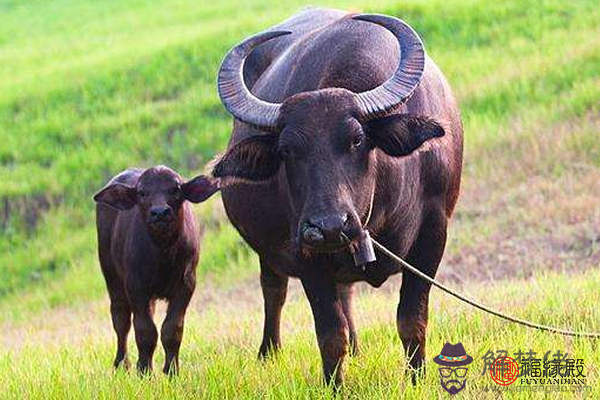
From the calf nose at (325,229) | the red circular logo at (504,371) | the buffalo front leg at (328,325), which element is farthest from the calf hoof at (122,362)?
the calf nose at (325,229)

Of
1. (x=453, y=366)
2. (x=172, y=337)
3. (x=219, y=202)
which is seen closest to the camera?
(x=453, y=366)

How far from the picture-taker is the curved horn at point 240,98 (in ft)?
16.6

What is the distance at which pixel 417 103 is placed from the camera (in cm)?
587

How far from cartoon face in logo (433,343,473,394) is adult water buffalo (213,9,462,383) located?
14 cm

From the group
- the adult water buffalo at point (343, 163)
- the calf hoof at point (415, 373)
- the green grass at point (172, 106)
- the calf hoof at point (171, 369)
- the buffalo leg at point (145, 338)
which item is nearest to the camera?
the adult water buffalo at point (343, 163)

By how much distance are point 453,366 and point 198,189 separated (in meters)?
2.46

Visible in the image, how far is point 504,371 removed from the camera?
216 inches

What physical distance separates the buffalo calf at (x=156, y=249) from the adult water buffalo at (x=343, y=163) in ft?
2.13

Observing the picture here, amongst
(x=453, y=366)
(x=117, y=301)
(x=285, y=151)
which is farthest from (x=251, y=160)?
(x=117, y=301)

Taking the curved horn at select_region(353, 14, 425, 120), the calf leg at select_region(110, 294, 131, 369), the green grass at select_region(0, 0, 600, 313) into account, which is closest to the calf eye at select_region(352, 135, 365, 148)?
the curved horn at select_region(353, 14, 425, 120)

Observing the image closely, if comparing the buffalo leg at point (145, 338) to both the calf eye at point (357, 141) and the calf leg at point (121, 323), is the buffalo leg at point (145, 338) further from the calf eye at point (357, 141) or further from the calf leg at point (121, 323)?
the calf eye at point (357, 141)

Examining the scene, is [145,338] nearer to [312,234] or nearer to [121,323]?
[121,323]

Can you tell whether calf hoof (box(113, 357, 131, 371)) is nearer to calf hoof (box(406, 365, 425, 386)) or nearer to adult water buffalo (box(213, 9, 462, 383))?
adult water buffalo (box(213, 9, 462, 383))

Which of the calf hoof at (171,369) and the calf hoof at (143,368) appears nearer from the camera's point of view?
the calf hoof at (171,369)
